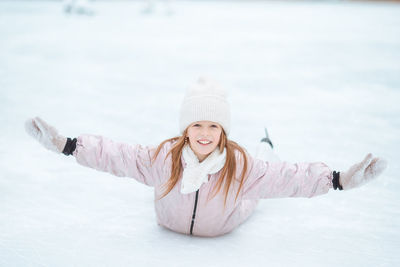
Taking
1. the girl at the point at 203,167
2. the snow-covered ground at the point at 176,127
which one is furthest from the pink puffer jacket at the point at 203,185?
the snow-covered ground at the point at 176,127

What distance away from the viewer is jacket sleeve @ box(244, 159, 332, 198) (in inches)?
55.3

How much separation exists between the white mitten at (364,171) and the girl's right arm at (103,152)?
66 cm

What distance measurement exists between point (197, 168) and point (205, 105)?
219mm

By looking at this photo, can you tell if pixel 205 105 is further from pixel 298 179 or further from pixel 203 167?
pixel 298 179

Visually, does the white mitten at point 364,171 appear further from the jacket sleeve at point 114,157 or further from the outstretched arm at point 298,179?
the jacket sleeve at point 114,157

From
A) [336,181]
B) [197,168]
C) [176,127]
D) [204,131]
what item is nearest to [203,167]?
[197,168]

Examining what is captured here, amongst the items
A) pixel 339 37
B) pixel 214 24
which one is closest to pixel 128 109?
pixel 339 37

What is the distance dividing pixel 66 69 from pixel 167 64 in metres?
1.19

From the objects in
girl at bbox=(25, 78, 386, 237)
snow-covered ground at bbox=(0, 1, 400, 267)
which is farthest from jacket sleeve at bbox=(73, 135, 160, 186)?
snow-covered ground at bbox=(0, 1, 400, 267)

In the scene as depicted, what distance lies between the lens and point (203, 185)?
1438 millimetres

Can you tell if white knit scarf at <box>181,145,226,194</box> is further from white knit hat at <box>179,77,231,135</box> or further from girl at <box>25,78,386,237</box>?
white knit hat at <box>179,77,231,135</box>

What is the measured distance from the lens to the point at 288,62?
5.21m

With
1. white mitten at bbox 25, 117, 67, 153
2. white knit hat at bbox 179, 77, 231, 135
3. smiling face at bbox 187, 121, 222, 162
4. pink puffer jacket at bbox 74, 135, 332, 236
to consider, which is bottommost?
pink puffer jacket at bbox 74, 135, 332, 236

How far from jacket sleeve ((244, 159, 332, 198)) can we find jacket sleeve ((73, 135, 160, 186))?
1.19 ft
